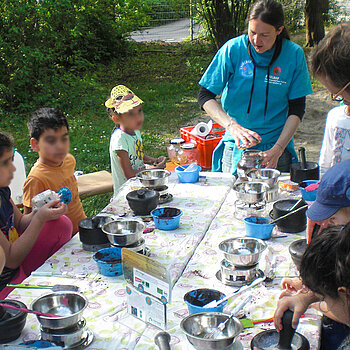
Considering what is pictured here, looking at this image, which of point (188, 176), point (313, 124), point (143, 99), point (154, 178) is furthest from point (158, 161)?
point (143, 99)

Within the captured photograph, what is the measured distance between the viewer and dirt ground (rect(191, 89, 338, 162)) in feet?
21.8

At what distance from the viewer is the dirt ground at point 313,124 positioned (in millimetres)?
6641

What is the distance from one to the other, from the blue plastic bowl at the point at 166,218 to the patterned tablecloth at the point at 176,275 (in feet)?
0.12

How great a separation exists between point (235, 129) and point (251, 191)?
1.98ft

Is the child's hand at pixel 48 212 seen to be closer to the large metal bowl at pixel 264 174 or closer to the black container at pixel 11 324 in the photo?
the black container at pixel 11 324

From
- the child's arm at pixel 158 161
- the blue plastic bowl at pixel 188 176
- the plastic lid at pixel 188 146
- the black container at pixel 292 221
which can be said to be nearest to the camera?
the black container at pixel 292 221

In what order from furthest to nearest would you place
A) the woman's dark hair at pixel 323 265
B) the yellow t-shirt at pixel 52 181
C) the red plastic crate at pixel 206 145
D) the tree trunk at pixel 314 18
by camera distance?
the tree trunk at pixel 314 18
the red plastic crate at pixel 206 145
the yellow t-shirt at pixel 52 181
the woman's dark hair at pixel 323 265

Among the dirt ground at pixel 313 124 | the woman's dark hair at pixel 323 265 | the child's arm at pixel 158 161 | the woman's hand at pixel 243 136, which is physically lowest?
the dirt ground at pixel 313 124

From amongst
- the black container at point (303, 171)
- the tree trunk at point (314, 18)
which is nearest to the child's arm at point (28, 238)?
the black container at point (303, 171)

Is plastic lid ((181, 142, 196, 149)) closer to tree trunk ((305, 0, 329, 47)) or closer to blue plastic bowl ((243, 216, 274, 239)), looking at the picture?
blue plastic bowl ((243, 216, 274, 239))

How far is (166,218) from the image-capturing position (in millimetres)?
2523

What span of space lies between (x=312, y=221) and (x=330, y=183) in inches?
12.1

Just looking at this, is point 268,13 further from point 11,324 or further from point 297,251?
point 11,324

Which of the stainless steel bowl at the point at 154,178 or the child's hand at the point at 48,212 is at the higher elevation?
the child's hand at the point at 48,212
